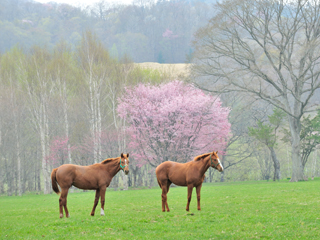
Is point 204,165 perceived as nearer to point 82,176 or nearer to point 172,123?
point 82,176

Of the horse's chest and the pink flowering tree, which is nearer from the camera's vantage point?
the horse's chest

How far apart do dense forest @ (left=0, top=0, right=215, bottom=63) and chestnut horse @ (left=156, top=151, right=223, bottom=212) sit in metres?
86.2

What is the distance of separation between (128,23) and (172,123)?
85313 mm

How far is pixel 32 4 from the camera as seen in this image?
116 meters

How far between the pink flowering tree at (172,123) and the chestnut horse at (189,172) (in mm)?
22628

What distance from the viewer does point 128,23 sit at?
4510 inches

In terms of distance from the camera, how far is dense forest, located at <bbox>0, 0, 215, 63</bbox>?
329ft

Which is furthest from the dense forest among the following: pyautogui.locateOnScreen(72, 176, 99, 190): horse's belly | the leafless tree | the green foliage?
pyautogui.locateOnScreen(72, 176, 99, 190): horse's belly

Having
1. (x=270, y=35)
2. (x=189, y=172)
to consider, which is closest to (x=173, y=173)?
(x=189, y=172)

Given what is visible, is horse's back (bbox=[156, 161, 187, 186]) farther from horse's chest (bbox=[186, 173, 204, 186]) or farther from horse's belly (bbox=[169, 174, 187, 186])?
horse's chest (bbox=[186, 173, 204, 186])

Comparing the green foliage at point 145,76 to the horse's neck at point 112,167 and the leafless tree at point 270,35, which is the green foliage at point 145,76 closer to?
the leafless tree at point 270,35

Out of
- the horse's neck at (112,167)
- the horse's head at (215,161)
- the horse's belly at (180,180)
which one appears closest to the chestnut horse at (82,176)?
the horse's neck at (112,167)

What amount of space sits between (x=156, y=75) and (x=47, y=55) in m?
Answer: 15.4

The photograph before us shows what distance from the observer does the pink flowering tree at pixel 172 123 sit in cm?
3594
